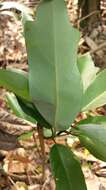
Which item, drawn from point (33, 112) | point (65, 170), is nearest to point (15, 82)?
point (33, 112)

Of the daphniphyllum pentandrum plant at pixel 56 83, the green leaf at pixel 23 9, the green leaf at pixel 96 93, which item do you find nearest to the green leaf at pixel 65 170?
the daphniphyllum pentandrum plant at pixel 56 83

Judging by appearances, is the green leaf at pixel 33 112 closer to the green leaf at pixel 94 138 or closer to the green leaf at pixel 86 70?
the green leaf at pixel 94 138

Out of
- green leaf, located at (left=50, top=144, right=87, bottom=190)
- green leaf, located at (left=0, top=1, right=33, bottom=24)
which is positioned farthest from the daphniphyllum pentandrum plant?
green leaf, located at (left=0, top=1, right=33, bottom=24)

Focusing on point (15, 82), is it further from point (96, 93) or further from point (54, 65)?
point (96, 93)

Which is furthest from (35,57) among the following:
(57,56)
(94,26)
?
(94,26)

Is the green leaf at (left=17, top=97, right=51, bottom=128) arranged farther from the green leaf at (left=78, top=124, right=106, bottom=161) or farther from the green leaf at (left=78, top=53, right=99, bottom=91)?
the green leaf at (left=78, top=53, right=99, bottom=91)

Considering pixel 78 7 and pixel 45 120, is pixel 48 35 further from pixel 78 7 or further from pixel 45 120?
pixel 78 7

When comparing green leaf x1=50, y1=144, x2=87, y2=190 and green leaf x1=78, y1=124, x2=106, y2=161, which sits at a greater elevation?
green leaf x1=78, y1=124, x2=106, y2=161
